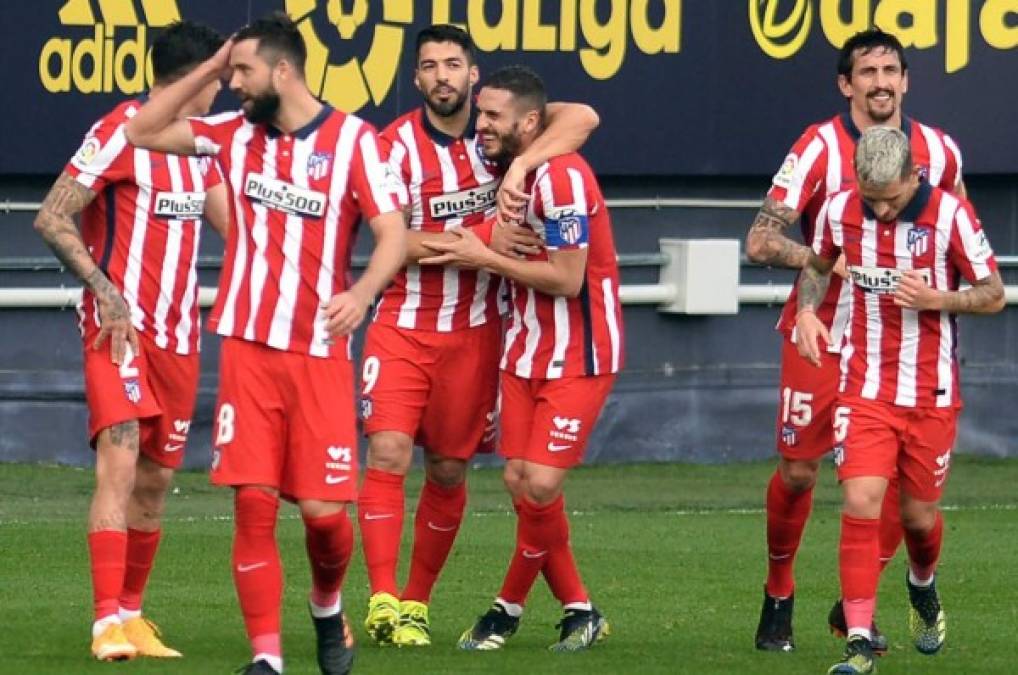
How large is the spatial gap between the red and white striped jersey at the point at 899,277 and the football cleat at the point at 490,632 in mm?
1629

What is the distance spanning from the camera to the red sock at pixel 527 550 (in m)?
9.90

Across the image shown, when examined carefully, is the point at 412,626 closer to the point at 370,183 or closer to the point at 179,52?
the point at 370,183

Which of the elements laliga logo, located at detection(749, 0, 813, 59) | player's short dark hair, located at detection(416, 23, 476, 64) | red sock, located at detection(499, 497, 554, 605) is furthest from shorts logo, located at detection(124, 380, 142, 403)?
laliga logo, located at detection(749, 0, 813, 59)

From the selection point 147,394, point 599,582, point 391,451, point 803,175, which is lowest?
point 599,582

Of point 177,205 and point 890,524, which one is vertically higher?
point 177,205

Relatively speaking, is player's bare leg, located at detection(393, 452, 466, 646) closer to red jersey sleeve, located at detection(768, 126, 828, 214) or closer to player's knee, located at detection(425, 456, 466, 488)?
player's knee, located at detection(425, 456, 466, 488)

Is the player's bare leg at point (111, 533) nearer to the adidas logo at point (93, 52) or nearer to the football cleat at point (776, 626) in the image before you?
the football cleat at point (776, 626)

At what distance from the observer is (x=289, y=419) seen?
854 centimetres

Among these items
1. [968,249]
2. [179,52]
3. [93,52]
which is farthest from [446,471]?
[93,52]

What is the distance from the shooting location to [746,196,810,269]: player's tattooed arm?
33.4ft

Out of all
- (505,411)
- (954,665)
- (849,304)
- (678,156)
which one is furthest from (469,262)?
(678,156)

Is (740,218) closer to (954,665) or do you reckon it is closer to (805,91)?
(805,91)

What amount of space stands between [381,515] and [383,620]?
1.53ft

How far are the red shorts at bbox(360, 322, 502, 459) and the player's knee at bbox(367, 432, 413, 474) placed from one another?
0.16 feet
